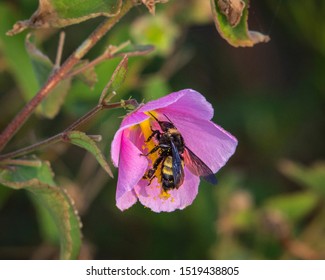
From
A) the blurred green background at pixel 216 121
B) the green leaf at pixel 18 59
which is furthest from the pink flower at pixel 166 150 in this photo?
the green leaf at pixel 18 59

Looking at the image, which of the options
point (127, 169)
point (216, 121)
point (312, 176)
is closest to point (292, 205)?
point (312, 176)

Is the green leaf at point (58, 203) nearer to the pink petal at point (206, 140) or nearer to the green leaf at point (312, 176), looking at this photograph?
the pink petal at point (206, 140)

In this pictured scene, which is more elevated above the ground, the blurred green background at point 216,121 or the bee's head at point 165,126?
the bee's head at point 165,126

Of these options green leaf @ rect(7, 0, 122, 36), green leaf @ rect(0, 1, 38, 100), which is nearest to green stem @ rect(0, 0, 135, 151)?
green leaf @ rect(7, 0, 122, 36)

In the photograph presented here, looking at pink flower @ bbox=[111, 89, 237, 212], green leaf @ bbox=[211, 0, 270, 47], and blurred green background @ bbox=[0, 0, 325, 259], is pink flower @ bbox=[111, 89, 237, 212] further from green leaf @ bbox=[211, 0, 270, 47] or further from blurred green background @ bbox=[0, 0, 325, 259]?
blurred green background @ bbox=[0, 0, 325, 259]

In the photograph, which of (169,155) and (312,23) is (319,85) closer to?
(312,23)
